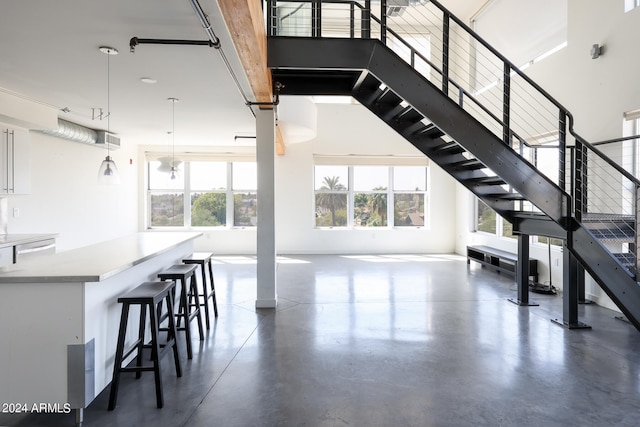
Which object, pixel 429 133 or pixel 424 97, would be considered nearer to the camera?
pixel 424 97

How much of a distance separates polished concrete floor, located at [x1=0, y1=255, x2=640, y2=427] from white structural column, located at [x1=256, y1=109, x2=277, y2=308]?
288 mm

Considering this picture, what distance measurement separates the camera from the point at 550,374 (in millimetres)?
2828

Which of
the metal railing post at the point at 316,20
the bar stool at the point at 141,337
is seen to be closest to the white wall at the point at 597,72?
the metal railing post at the point at 316,20

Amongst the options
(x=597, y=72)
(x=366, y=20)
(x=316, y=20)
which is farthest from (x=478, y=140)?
(x=597, y=72)

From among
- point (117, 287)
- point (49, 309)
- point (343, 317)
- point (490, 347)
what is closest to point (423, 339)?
point (490, 347)

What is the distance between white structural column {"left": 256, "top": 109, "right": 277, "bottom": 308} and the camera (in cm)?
448

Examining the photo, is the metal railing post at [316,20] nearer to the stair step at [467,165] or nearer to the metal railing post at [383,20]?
the metal railing post at [383,20]

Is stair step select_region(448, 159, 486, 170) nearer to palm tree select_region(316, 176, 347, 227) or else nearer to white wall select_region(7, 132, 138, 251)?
palm tree select_region(316, 176, 347, 227)

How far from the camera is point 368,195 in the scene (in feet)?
29.4

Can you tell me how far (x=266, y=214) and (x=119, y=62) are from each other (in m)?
2.15

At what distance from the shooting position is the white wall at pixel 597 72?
13.4 feet

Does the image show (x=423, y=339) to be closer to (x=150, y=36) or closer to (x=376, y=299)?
(x=376, y=299)

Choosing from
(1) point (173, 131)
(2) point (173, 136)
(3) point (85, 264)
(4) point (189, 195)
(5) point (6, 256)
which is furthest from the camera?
(4) point (189, 195)

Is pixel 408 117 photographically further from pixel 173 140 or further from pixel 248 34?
pixel 173 140
